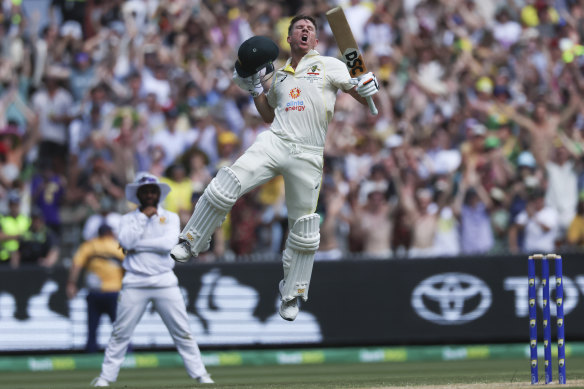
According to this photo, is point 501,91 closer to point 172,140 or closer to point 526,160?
point 526,160

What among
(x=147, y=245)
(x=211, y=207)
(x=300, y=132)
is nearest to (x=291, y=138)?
(x=300, y=132)

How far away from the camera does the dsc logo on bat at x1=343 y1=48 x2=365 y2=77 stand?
10.4 metres

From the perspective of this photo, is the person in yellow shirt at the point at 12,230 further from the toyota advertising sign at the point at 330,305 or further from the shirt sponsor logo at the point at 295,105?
the shirt sponsor logo at the point at 295,105

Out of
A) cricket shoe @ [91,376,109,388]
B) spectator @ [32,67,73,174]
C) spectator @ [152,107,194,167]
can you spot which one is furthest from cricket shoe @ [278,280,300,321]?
spectator @ [32,67,73,174]

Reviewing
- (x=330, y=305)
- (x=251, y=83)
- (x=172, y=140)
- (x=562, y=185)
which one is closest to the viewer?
(x=251, y=83)

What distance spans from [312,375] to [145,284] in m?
2.66

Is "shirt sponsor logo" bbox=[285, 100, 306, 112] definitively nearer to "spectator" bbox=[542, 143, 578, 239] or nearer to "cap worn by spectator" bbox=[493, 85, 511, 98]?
"spectator" bbox=[542, 143, 578, 239]

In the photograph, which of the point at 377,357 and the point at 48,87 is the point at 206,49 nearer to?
the point at 48,87

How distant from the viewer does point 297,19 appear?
10.5 metres

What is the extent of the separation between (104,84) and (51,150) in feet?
4.40

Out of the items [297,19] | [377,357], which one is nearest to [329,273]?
[377,357]

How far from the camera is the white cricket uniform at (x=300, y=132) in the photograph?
33.9 ft

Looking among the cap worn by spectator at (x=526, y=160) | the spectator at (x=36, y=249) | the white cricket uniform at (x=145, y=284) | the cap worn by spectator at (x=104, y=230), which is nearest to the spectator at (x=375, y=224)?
the cap worn by spectator at (x=526, y=160)

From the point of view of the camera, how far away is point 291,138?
408 inches
